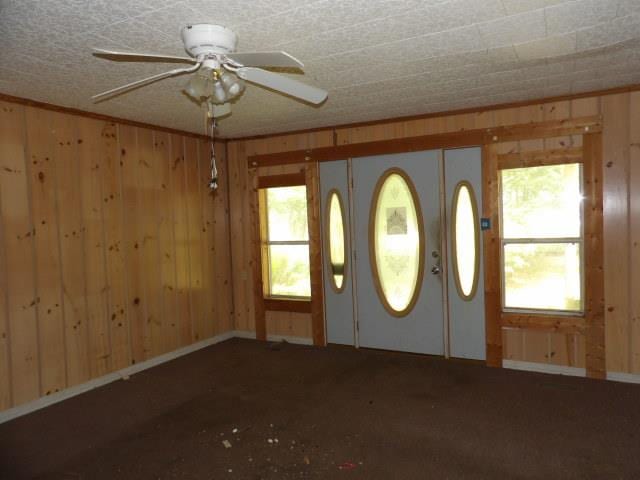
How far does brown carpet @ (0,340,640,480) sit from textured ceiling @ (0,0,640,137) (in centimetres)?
242

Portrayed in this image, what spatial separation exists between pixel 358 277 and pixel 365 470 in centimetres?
249

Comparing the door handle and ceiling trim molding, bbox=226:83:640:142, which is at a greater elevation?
ceiling trim molding, bbox=226:83:640:142

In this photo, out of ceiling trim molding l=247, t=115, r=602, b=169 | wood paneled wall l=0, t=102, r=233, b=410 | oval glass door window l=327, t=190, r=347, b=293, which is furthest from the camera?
oval glass door window l=327, t=190, r=347, b=293

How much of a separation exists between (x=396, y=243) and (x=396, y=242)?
11 mm

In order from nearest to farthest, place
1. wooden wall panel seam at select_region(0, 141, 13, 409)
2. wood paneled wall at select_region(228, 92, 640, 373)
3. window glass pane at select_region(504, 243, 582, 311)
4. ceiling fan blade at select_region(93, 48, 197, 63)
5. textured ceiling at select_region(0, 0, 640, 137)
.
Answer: ceiling fan blade at select_region(93, 48, 197, 63) → textured ceiling at select_region(0, 0, 640, 137) → wooden wall panel seam at select_region(0, 141, 13, 409) → wood paneled wall at select_region(228, 92, 640, 373) → window glass pane at select_region(504, 243, 582, 311)

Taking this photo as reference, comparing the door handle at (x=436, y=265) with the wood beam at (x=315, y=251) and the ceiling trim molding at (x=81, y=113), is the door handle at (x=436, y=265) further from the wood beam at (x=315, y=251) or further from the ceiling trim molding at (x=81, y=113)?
the ceiling trim molding at (x=81, y=113)

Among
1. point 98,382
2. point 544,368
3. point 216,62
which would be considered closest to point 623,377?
point 544,368

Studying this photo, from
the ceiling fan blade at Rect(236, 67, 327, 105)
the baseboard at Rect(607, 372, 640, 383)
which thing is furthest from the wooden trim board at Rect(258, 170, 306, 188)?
the baseboard at Rect(607, 372, 640, 383)

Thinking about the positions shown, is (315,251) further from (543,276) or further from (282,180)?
(543,276)

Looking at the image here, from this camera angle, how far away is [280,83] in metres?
2.42

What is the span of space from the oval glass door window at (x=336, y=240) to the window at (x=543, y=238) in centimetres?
165

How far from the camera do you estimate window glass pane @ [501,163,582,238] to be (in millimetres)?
3975

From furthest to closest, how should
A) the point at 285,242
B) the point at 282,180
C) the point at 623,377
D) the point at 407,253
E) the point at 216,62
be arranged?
the point at 285,242 → the point at 282,180 → the point at 407,253 → the point at 623,377 → the point at 216,62

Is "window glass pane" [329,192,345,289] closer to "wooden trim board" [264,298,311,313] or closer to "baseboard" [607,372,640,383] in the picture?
"wooden trim board" [264,298,311,313]
